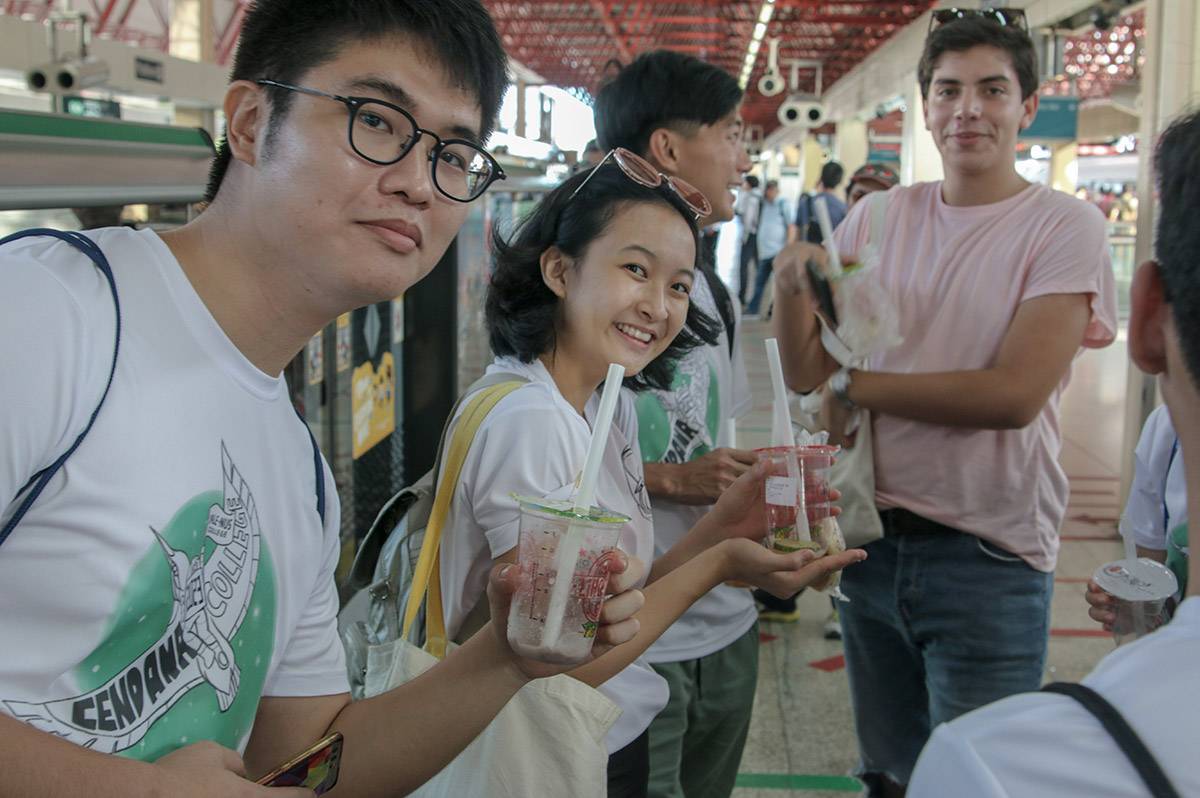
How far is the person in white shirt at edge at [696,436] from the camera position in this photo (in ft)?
6.97

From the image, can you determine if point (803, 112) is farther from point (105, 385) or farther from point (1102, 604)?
point (105, 385)

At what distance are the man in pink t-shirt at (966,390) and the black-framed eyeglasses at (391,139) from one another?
3.79 feet

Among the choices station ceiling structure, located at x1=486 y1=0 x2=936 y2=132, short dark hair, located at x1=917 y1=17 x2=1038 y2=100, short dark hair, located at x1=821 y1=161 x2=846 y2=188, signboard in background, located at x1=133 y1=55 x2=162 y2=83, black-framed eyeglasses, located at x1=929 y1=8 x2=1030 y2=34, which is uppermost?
station ceiling structure, located at x1=486 y1=0 x2=936 y2=132

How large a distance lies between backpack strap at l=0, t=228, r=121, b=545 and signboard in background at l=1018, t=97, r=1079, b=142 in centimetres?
974

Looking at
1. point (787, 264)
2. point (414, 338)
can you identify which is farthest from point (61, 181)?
point (414, 338)

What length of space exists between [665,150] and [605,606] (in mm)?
1456

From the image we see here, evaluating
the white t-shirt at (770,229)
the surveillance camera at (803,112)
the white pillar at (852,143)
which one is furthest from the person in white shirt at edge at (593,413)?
the white pillar at (852,143)

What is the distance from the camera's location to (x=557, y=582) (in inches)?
46.8

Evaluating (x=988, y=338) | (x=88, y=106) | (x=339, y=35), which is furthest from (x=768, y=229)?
(x=339, y=35)

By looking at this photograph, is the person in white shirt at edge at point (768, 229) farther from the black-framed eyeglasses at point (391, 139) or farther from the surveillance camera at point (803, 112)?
the black-framed eyeglasses at point (391, 139)

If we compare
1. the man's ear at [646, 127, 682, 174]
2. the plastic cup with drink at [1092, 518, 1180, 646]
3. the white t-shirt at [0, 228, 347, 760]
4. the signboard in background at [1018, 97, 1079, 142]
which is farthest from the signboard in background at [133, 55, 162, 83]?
the plastic cup with drink at [1092, 518, 1180, 646]

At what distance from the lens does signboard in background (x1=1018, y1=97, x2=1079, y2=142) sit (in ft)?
31.3

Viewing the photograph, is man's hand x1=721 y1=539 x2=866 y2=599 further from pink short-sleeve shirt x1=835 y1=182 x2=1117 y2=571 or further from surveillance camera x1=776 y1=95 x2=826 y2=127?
surveillance camera x1=776 y1=95 x2=826 y2=127

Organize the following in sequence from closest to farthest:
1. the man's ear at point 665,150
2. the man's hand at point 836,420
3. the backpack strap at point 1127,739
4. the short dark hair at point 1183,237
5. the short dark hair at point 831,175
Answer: the backpack strap at point 1127,739
the short dark hair at point 1183,237
the man's hand at point 836,420
the man's ear at point 665,150
the short dark hair at point 831,175
